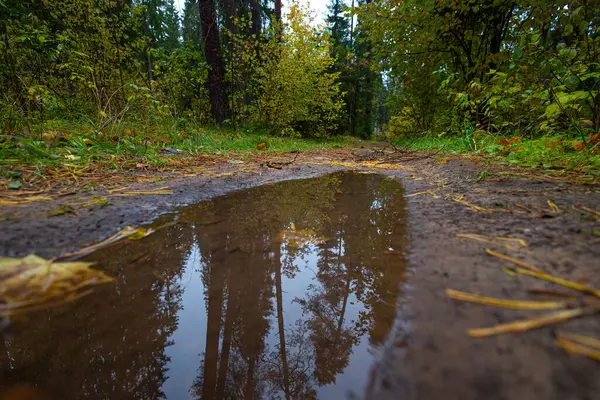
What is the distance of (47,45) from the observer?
4.29 meters

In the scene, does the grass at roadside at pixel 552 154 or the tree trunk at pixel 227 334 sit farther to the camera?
the grass at roadside at pixel 552 154

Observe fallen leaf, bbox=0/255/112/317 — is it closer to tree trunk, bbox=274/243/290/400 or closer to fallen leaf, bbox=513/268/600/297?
tree trunk, bbox=274/243/290/400

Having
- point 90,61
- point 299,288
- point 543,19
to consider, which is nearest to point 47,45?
point 90,61

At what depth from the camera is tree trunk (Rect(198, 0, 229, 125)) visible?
6.36 metres

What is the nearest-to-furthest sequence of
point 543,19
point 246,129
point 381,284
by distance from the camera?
point 381,284
point 543,19
point 246,129

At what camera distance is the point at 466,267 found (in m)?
0.82

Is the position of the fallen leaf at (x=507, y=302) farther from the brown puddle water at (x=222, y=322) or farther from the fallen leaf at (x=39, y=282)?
the fallen leaf at (x=39, y=282)

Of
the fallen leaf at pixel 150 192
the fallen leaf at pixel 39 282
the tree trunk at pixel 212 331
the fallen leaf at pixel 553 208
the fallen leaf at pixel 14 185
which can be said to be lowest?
the tree trunk at pixel 212 331

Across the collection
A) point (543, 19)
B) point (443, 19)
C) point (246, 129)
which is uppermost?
point (443, 19)

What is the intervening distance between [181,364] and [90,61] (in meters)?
5.30

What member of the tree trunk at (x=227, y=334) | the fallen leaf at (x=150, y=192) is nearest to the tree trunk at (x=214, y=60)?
the fallen leaf at (x=150, y=192)

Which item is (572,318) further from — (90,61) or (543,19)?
(90,61)

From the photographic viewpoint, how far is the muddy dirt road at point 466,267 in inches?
18.6

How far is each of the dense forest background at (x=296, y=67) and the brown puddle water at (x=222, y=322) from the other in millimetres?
2384
